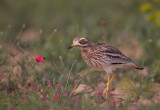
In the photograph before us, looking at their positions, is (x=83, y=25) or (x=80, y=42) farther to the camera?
(x=83, y=25)

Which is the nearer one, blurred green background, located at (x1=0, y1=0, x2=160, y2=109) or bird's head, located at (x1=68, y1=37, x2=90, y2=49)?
bird's head, located at (x1=68, y1=37, x2=90, y2=49)

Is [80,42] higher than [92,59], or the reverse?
[80,42]

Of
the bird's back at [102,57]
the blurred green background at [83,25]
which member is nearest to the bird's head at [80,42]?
the bird's back at [102,57]

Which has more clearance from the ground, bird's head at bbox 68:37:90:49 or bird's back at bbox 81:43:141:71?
bird's head at bbox 68:37:90:49

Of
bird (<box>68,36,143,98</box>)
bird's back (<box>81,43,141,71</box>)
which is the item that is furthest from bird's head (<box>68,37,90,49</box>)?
bird's back (<box>81,43,141,71</box>)

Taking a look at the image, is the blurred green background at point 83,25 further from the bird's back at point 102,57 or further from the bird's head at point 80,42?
the bird's head at point 80,42

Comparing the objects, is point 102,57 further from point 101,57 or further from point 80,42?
point 80,42

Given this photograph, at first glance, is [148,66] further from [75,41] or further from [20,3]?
[20,3]

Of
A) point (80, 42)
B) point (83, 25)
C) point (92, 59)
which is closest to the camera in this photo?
point (80, 42)

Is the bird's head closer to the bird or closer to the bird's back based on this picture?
the bird

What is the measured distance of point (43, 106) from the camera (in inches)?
161

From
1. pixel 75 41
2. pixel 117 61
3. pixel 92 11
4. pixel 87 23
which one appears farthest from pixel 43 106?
pixel 92 11

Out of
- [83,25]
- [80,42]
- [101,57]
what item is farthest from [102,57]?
[83,25]

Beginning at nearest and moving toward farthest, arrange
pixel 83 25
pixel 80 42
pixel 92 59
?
pixel 80 42
pixel 92 59
pixel 83 25
